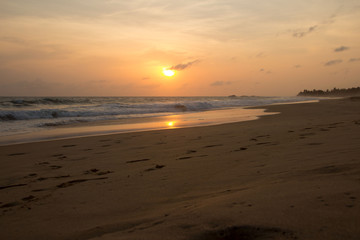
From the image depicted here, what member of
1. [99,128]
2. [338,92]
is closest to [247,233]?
[99,128]

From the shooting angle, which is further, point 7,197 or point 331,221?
point 7,197

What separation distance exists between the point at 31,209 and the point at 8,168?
2.17 m

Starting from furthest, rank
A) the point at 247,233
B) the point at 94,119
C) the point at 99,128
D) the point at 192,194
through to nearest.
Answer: the point at 94,119
the point at 99,128
the point at 192,194
the point at 247,233

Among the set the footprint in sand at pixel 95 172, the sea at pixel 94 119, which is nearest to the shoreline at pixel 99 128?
the sea at pixel 94 119

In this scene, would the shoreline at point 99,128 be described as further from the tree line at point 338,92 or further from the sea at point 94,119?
the tree line at point 338,92

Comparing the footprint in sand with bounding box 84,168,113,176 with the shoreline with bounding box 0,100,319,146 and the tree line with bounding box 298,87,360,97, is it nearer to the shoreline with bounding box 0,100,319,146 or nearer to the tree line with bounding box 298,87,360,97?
the shoreline with bounding box 0,100,319,146

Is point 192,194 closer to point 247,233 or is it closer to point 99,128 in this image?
point 247,233

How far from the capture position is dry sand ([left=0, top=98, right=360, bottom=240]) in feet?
5.82

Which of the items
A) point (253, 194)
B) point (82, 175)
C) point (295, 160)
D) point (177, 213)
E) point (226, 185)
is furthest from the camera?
point (82, 175)

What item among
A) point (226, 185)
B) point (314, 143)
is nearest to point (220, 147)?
point (314, 143)

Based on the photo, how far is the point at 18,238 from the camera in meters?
2.01

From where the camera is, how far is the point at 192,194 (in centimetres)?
260

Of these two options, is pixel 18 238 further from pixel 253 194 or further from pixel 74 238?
pixel 253 194

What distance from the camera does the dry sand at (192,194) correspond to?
1.77 meters
